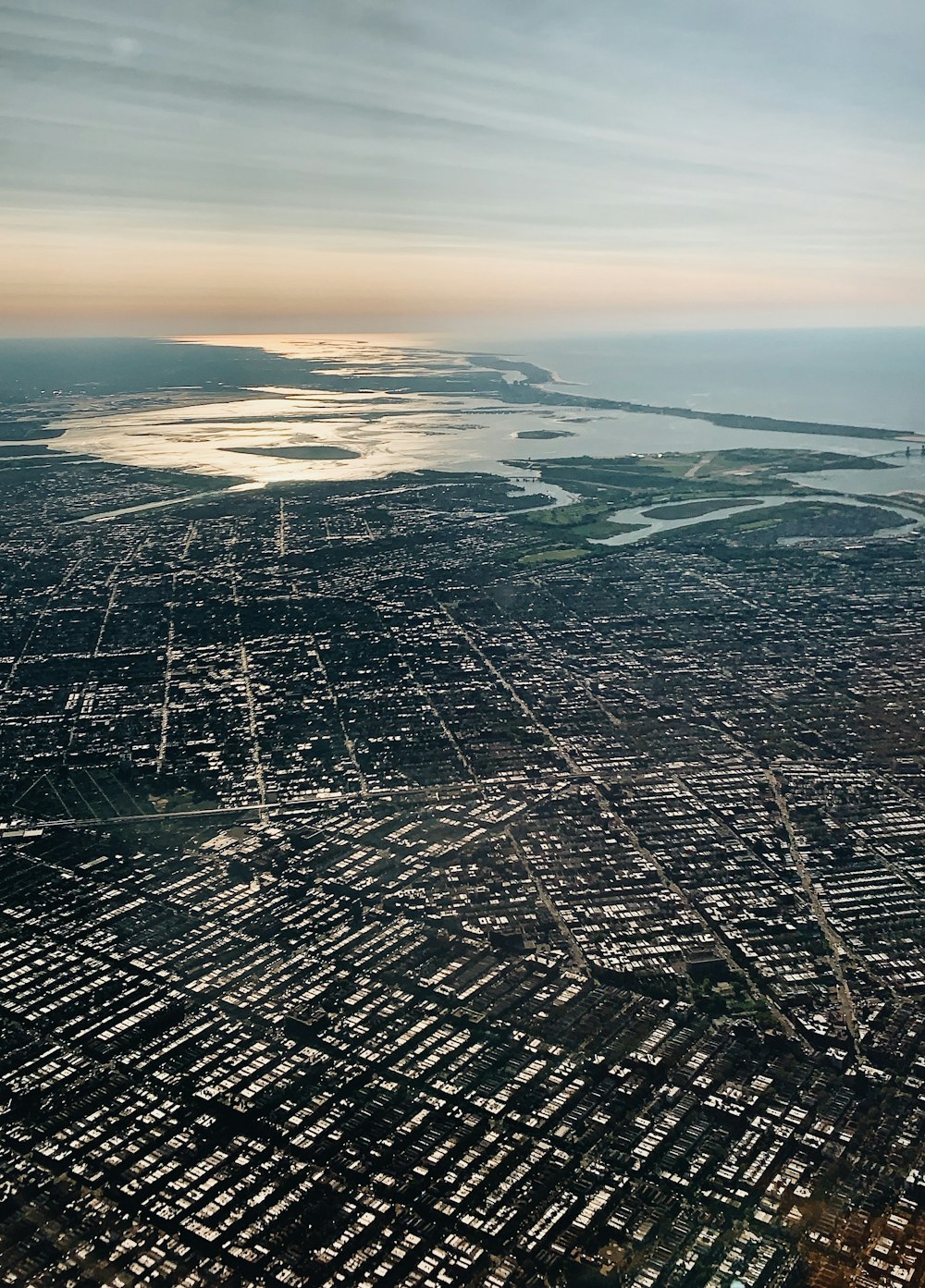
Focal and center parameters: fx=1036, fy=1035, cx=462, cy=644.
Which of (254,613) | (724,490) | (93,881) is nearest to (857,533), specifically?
(724,490)

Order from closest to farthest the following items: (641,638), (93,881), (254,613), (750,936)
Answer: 1. (750,936)
2. (93,881)
3. (641,638)
4. (254,613)

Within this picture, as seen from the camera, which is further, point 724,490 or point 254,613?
point 724,490

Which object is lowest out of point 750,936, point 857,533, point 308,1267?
point 308,1267

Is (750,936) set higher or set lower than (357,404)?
lower

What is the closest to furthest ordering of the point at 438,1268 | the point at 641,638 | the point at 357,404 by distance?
the point at 438,1268, the point at 641,638, the point at 357,404

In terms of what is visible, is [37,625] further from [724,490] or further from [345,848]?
[724,490]

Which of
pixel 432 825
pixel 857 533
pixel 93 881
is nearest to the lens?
pixel 93 881

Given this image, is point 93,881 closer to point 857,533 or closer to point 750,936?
point 750,936

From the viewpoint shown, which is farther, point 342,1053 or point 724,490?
point 724,490

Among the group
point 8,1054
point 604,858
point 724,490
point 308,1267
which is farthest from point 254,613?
point 724,490
